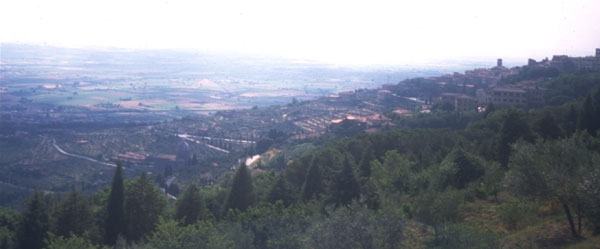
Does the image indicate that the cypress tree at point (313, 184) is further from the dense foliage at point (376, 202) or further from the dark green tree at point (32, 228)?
the dark green tree at point (32, 228)

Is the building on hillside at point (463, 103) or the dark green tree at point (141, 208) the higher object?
the building on hillside at point (463, 103)

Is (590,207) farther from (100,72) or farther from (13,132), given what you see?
(100,72)

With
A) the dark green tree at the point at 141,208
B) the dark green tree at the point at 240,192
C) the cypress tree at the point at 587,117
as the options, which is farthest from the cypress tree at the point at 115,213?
the cypress tree at the point at 587,117

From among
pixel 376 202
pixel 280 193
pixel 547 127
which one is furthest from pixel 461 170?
pixel 547 127

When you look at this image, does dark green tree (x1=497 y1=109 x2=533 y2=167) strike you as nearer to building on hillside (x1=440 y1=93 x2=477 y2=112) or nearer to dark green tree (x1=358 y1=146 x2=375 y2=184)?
dark green tree (x1=358 y1=146 x2=375 y2=184)

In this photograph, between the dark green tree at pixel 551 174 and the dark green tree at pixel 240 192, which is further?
the dark green tree at pixel 240 192

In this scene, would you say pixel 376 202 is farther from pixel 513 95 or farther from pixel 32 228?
pixel 513 95
